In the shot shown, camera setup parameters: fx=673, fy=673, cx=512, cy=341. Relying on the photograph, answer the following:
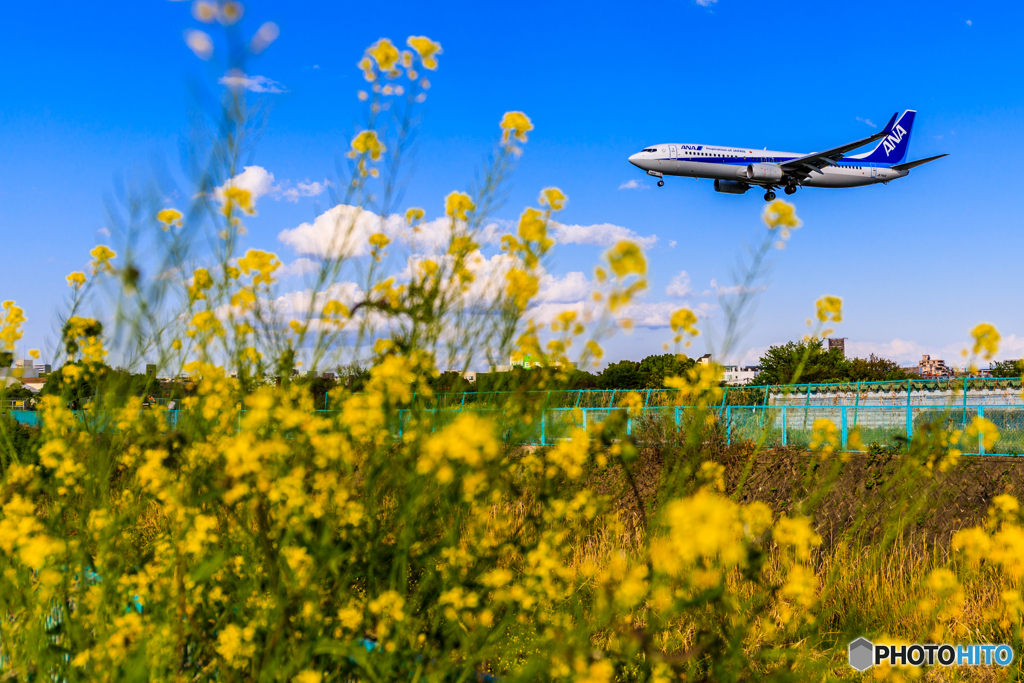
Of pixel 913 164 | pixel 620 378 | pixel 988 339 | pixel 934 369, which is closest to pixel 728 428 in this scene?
pixel 934 369

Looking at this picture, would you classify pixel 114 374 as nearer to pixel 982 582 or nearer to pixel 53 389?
pixel 53 389

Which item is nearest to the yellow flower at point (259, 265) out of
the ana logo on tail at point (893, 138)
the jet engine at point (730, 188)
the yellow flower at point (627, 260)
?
the yellow flower at point (627, 260)

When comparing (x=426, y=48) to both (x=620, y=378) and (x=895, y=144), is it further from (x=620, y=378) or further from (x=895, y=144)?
(x=620, y=378)

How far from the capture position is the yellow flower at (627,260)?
2082mm

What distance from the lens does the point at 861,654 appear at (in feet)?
12.4

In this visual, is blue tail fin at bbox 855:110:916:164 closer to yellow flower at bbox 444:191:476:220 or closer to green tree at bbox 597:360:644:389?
green tree at bbox 597:360:644:389

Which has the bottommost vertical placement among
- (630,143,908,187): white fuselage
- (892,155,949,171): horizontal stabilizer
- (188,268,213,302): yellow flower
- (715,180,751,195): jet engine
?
(188,268,213,302): yellow flower

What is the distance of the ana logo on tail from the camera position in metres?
43.0

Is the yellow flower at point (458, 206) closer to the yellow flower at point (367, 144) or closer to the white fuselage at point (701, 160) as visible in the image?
the yellow flower at point (367, 144)

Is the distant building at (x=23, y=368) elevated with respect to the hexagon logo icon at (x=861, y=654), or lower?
elevated

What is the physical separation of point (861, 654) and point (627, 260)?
Result: 3068mm
